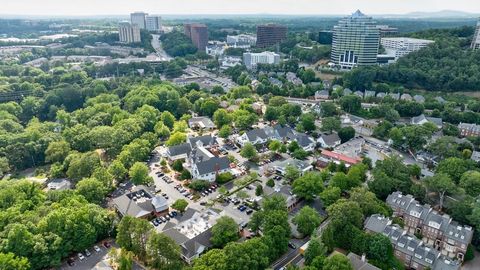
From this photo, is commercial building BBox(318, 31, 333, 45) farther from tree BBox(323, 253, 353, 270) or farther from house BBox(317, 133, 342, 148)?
tree BBox(323, 253, 353, 270)

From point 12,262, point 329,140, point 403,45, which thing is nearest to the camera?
point 12,262

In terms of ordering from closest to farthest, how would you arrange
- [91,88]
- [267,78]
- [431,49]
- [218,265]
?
[218,265], [91,88], [431,49], [267,78]

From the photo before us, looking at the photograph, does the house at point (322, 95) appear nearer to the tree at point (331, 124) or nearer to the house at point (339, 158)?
the tree at point (331, 124)

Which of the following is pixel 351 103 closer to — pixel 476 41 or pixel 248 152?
pixel 248 152

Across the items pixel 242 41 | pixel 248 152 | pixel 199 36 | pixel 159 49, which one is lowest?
pixel 248 152

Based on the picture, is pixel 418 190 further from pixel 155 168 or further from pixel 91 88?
pixel 91 88

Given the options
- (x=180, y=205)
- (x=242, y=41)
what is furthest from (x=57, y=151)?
(x=242, y=41)

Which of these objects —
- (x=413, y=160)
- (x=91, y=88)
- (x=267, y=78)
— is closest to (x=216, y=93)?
(x=267, y=78)
